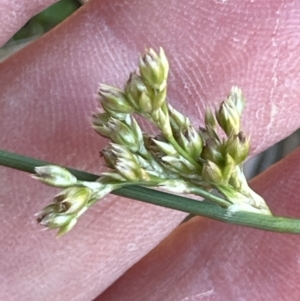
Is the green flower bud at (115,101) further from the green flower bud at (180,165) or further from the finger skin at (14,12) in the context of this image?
the finger skin at (14,12)

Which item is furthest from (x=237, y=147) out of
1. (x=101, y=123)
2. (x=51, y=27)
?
(x=51, y=27)

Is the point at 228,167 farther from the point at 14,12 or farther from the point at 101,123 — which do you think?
the point at 14,12

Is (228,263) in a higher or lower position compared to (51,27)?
lower

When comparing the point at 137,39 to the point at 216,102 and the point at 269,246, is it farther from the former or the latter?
the point at 269,246

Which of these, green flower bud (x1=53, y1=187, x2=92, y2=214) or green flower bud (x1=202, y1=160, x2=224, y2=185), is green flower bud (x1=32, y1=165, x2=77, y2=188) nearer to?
green flower bud (x1=53, y1=187, x2=92, y2=214)

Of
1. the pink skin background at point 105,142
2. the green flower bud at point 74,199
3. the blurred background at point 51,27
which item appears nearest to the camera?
the green flower bud at point 74,199

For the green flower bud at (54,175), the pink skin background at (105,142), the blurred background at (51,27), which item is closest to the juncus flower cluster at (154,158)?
the green flower bud at (54,175)
